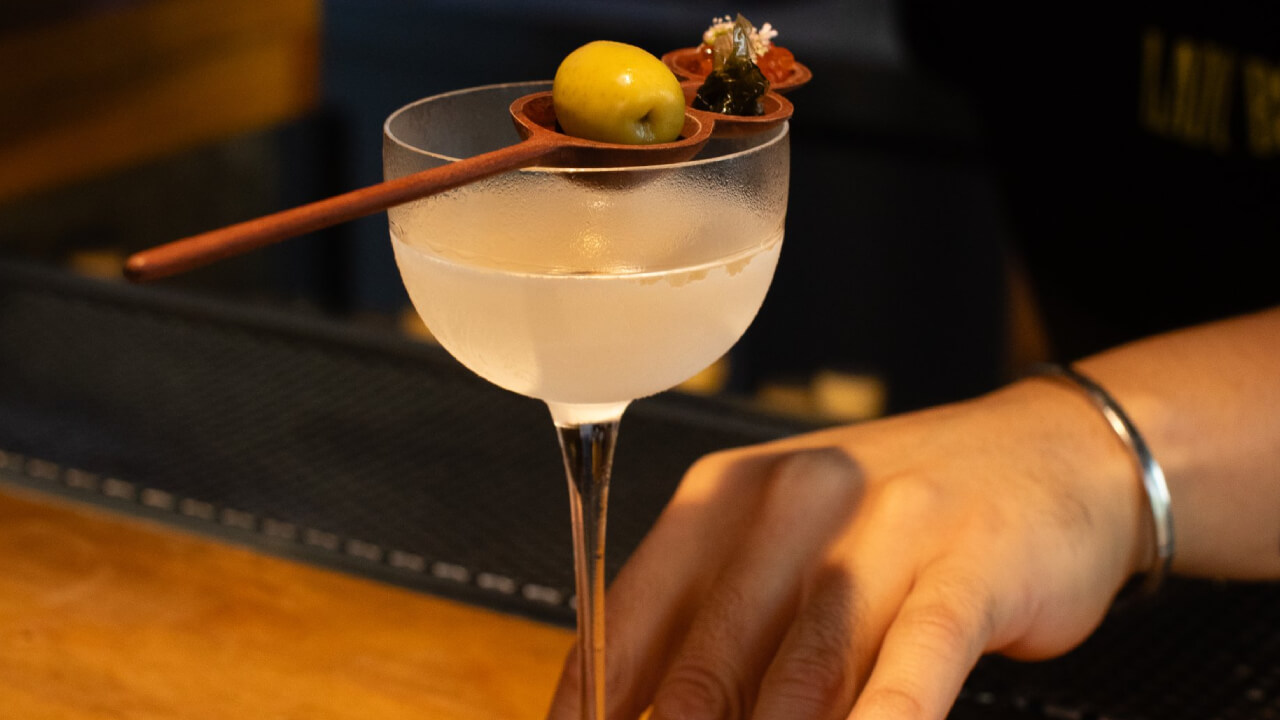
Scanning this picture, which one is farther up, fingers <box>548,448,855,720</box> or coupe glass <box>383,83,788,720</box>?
coupe glass <box>383,83,788,720</box>

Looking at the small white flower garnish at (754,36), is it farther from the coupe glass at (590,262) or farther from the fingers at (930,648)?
the fingers at (930,648)

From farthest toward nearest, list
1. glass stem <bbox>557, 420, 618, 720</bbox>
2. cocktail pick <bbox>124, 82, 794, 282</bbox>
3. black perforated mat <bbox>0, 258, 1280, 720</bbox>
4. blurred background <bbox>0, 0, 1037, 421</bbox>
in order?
blurred background <bbox>0, 0, 1037, 421</bbox>
black perforated mat <bbox>0, 258, 1280, 720</bbox>
glass stem <bbox>557, 420, 618, 720</bbox>
cocktail pick <bbox>124, 82, 794, 282</bbox>

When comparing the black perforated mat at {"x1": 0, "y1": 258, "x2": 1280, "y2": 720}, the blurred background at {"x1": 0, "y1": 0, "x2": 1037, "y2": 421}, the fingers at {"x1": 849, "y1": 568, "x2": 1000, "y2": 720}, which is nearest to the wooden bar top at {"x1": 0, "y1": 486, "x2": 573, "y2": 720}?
the black perforated mat at {"x1": 0, "y1": 258, "x2": 1280, "y2": 720}

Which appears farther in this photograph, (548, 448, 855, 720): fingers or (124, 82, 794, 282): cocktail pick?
(548, 448, 855, 720): fingers

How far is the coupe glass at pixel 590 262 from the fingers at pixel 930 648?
18cm

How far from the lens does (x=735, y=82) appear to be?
61 centimetres

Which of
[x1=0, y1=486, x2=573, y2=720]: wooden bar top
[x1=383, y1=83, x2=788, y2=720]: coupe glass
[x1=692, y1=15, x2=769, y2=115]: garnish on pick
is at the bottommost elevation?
[x1=0, y1=486, x2=573, y2=720]: wooden bar top

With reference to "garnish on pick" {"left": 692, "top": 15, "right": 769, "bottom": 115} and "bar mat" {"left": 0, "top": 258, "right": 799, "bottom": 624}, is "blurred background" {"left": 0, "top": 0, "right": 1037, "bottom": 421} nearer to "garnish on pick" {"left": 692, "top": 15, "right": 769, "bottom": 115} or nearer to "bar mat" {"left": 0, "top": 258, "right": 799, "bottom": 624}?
"bar mat" {"left": 0, "top": 258, "right": 799, "bottom": 624}

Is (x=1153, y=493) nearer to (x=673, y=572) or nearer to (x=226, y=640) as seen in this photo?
(x=673, y=572)

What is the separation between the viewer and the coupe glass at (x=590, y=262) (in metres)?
0.58

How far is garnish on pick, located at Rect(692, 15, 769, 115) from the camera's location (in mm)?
615

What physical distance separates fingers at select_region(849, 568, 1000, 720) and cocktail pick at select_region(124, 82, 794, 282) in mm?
281

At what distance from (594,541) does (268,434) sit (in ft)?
1.60

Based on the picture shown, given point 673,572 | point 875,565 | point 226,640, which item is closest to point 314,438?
point 226,640
